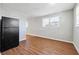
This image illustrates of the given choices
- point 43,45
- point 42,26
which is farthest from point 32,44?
point 42,26

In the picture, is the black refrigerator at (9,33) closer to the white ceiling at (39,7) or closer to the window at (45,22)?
the white ceiling at (39,7)

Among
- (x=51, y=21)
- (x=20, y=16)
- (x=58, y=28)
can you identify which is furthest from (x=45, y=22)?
(x=20, y=16)

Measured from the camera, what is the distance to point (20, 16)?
207 centimetres

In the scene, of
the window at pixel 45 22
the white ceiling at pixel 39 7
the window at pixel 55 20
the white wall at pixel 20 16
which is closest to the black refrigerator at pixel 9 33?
the white wall at pixel 20 16

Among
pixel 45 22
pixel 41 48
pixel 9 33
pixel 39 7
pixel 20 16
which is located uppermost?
pixel 39 7

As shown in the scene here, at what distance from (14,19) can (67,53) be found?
1311mm

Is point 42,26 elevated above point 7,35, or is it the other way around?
point 42,26

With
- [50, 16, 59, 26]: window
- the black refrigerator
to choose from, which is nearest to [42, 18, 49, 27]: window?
[50, 16, 59, 26]: window

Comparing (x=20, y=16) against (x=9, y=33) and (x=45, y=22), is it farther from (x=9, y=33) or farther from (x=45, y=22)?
(x=45, y=22)

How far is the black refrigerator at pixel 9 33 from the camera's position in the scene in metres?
2.02

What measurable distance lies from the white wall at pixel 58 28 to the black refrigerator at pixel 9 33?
0.30 meters

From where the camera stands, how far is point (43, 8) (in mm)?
2053

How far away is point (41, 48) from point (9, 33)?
756 millimetres
